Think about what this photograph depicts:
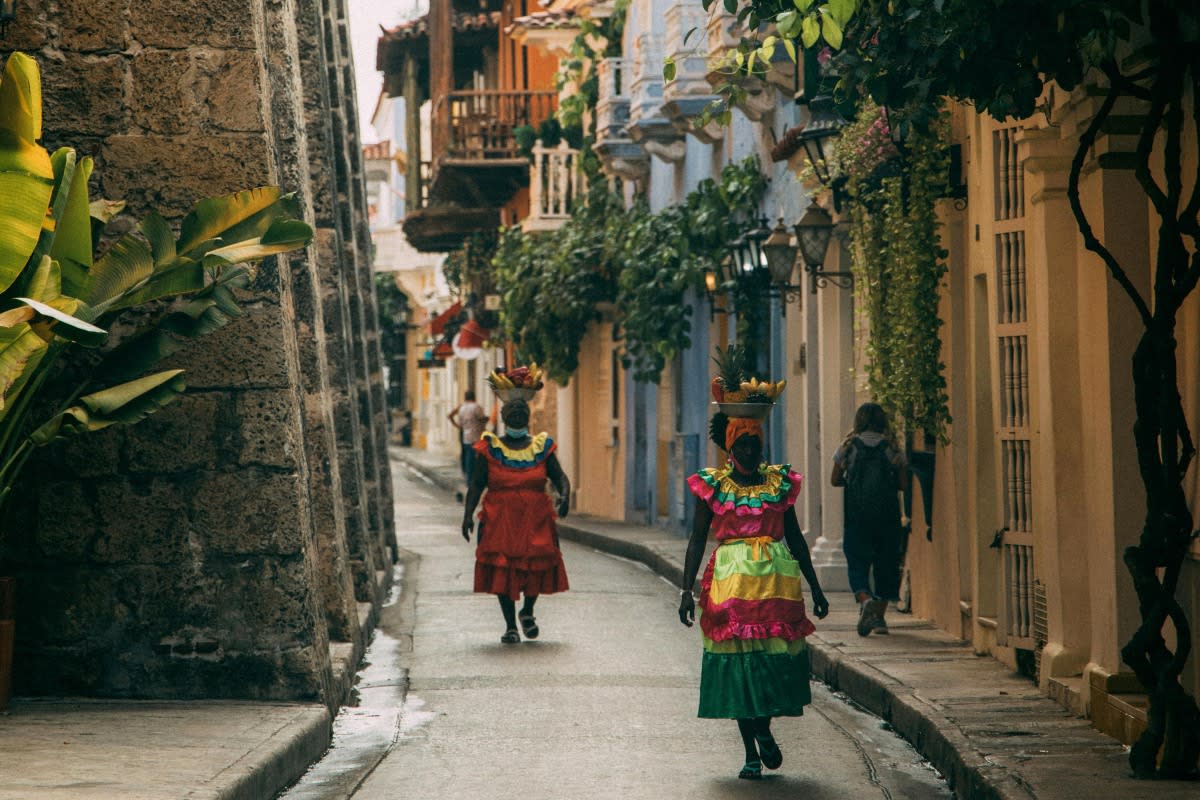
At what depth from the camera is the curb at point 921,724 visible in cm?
839

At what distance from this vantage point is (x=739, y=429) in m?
9.90

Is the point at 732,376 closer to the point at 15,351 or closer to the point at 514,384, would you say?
the point at 15,351

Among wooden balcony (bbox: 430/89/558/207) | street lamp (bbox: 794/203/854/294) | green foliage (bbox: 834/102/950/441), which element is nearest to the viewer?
green foliage (bbox: 834/102/950/441)

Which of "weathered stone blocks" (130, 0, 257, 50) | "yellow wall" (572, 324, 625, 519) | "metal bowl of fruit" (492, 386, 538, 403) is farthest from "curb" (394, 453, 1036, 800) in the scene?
"yellow wall" (572, 324, 625, 519)

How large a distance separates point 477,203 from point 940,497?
26947 millimetres

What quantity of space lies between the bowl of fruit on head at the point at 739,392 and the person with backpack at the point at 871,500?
159 inches

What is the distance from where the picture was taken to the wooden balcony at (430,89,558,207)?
36906 millimetres

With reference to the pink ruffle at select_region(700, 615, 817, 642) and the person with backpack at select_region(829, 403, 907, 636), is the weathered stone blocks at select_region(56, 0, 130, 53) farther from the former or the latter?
the person with backpack at select_region(829, 403, 907, 636)

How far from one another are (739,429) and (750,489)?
311mm

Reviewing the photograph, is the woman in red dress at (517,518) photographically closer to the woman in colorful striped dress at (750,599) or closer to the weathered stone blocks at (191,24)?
the weathered stone blocks at (191,24)

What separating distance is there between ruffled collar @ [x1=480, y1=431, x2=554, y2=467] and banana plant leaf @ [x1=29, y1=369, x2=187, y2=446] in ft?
17.6

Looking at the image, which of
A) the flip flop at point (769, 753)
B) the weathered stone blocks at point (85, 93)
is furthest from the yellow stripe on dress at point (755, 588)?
the weathered stone blocks at point (85, 93)

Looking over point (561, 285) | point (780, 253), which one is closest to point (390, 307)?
point (561, 285)

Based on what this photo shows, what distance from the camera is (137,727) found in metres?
9.44
